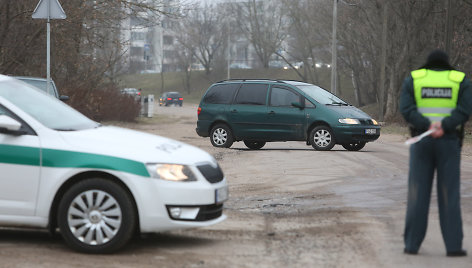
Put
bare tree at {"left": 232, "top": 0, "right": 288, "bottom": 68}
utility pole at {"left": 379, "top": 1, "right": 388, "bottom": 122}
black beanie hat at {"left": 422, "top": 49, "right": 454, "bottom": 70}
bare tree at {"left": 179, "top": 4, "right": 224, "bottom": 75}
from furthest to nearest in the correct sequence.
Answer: bare tree at {"left": 179, "top": 4, "right": 224, "bottom": 75} → bare tree at {"left": 232, "top": 0, "right": 288, "bottom": 68} → utility pole at {"left": 379, "top": 1, "right": 388, "bottom": 122} → black beanie hat at {"left": 422, "top": 49, "right": 454, "bottom": 70}

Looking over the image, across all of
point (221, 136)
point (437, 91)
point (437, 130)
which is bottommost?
point (221, 136)

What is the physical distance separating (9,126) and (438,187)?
3550 millimetres

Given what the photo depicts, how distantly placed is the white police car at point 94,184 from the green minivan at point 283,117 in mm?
12444

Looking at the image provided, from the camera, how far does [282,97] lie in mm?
20078

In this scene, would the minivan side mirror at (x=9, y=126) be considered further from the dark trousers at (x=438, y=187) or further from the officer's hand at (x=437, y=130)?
the officer's hand at (x=437, y=130)

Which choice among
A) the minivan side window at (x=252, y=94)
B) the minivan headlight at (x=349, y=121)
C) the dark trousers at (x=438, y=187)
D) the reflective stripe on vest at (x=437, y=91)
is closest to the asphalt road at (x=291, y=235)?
the dark trousers at (x=438, y=187)

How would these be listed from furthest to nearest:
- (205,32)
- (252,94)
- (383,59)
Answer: (205,32) → (383,59) → (252,94)

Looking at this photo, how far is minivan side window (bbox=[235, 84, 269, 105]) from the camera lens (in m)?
20.3

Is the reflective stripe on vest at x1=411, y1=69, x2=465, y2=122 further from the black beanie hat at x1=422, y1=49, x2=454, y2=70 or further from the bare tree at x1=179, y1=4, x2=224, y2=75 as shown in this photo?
the bare tree at x1=179, y1=4, x2=224, y2=75

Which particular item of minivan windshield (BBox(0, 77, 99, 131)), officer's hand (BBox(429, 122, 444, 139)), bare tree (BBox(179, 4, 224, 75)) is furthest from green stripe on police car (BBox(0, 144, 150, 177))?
bare tree (BBox(179, 4, 224, 75))

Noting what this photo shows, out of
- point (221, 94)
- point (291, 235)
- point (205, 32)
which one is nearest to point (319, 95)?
point (221, 94)

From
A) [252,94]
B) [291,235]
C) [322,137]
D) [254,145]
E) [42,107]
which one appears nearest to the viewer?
[42,107]

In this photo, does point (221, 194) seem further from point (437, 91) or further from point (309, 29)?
point (309, 29)

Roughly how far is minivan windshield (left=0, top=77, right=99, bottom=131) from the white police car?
0.09m
